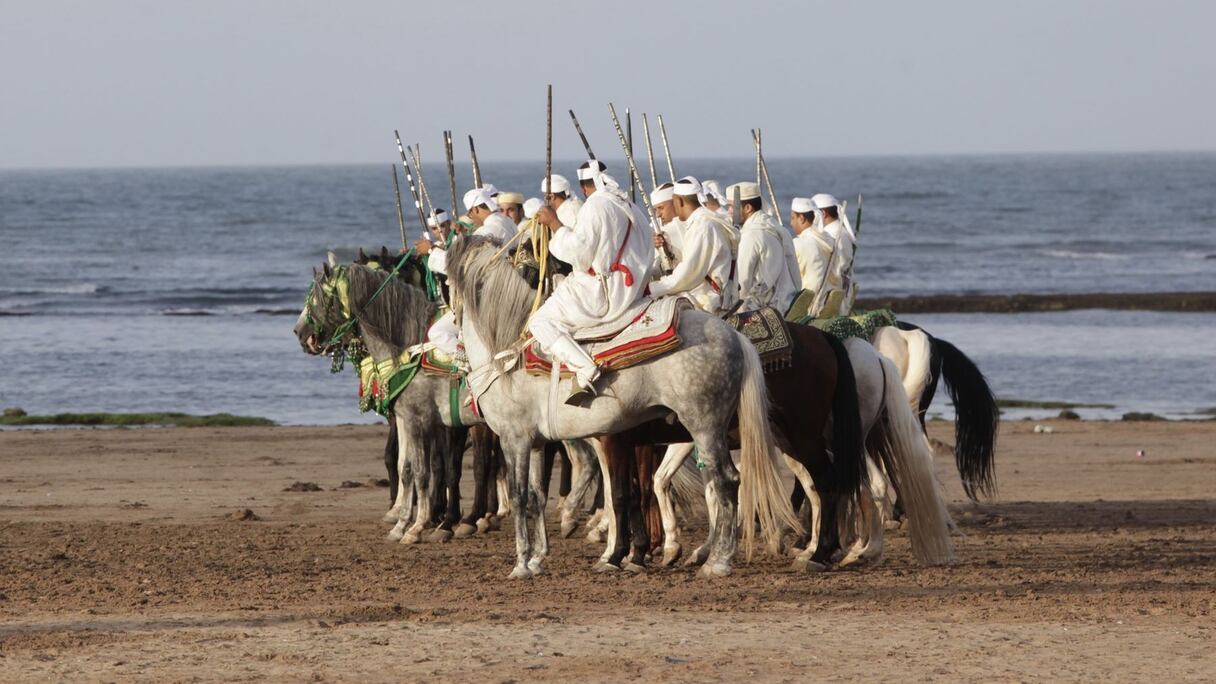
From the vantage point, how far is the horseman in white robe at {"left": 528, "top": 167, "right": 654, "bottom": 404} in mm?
9875

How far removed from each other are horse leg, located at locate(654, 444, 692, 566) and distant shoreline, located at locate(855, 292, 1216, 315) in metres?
27.2

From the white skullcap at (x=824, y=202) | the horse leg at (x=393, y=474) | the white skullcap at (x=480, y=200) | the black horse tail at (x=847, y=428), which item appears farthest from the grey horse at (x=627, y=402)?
the white skullcap at (x=824, y=202)

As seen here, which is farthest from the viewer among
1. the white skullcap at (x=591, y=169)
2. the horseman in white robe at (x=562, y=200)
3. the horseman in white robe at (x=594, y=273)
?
the white skullcap at (x=591, y=169)

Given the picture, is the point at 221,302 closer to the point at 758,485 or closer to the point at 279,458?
the point at 279,458

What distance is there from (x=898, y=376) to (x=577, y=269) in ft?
7.29

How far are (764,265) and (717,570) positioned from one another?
218cm

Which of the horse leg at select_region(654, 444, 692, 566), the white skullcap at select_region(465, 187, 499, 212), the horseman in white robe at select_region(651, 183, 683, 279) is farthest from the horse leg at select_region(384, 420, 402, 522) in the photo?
the horseman in white robe at select_region(651, 183, 683, 279)

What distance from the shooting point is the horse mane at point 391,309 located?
41.2ft

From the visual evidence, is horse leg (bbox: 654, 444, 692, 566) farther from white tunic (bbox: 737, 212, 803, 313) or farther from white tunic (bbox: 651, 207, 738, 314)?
white tunic (bbox: 737, 212, 803, 313)

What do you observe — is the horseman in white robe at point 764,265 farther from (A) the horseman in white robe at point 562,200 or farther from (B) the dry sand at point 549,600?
(B) the dry sand at point 549,600

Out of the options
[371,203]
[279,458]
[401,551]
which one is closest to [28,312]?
[279,458]

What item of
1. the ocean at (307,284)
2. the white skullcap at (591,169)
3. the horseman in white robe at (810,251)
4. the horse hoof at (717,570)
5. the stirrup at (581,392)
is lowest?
the ocean at (307,284)

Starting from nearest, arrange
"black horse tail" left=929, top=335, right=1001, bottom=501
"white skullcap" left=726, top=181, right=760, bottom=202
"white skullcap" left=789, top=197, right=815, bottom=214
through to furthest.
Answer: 1. "white skullcap" left=726, top=181, right=760, bottom=202
2. "black horse tail" left=929, top=335, right=1001, bottom=501
3. "white skullcap" left=789, top=197, right=815, bottom=214

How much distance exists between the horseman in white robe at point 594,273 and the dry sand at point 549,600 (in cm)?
139
